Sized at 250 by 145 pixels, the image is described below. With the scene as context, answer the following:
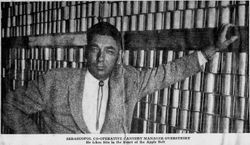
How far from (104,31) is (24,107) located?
15.8 inches

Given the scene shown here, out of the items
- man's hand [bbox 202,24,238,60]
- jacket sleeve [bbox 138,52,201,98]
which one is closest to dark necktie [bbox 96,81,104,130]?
jacket sleeve [bbox 138,52,201,98]

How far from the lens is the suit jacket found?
107cm

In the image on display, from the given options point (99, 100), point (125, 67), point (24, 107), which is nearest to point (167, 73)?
point (125, 67)

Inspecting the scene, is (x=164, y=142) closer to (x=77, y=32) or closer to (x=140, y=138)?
(x=140, y=138)

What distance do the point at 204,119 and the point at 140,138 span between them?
0.24m

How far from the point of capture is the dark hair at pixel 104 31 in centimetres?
106

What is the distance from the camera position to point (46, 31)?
3.67ft

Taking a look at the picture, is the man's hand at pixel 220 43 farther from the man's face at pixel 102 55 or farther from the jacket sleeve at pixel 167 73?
the man's face at pixel 102 55

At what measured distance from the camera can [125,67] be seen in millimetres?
1074

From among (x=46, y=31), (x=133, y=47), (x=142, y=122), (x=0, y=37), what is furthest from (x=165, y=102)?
(x=0, y=37)

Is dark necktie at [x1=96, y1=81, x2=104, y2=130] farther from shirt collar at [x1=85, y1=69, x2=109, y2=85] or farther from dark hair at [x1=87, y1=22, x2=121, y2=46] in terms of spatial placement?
dark hair at [x1=87, y1=22, x2=121, y2=46]

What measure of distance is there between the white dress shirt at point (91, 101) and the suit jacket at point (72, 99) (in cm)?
1

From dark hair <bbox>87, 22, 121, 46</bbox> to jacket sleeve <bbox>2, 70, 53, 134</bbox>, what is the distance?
212 millimetres

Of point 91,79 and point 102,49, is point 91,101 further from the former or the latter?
point 102,49
